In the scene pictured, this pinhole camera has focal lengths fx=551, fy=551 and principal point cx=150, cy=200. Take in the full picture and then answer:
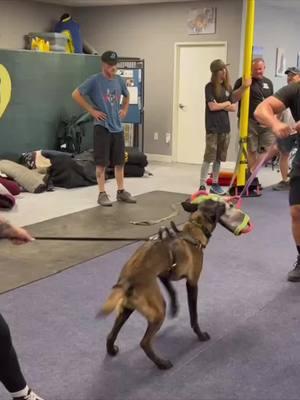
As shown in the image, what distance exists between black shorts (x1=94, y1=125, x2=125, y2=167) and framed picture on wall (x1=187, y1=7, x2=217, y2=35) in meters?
3.36

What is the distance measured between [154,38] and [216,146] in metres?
3.27

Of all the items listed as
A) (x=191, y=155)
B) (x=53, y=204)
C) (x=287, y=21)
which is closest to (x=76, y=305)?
(x=53, y=204)

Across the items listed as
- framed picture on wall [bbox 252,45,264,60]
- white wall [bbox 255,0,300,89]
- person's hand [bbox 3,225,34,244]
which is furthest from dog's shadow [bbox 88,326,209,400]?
white wall [bbox 255,0,300,89]

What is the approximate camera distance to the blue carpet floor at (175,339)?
2.30 metres

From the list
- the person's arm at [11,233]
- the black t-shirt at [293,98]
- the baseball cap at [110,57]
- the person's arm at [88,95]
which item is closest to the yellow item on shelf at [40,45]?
the person's arm at [88,95]

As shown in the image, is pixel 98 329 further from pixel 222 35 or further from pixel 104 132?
pixel 222 35

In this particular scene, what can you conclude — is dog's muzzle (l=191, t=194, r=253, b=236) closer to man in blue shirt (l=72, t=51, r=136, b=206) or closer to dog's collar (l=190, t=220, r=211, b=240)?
dog's collar (l=190, t=220, r=211, b=240)

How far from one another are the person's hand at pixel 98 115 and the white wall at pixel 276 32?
403 centimetres

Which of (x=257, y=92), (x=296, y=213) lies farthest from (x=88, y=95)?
(x=296, y=213)

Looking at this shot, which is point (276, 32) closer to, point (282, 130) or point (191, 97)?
point (191, 97)

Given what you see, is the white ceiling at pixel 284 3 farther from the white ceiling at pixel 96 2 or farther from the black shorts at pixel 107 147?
the black shorts at pixel 107 147

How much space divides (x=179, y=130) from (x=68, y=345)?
259 inches

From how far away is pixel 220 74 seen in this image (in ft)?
19.6

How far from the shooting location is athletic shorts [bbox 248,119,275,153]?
6.39m
